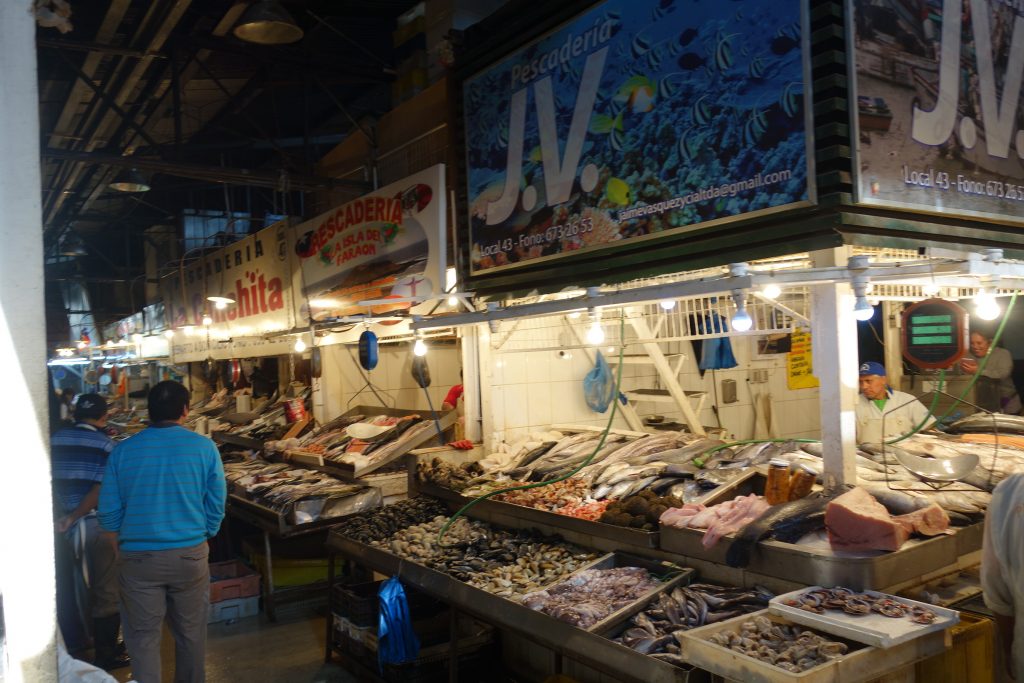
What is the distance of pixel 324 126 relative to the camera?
1537 cm

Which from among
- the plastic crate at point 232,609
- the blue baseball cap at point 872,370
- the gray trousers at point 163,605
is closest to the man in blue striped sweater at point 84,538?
the plastic crate at point 232,609

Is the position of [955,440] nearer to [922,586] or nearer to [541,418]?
[922,586]

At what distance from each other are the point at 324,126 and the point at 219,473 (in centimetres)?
1111

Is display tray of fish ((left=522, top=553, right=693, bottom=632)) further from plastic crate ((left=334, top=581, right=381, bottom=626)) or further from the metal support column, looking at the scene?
the metal support column

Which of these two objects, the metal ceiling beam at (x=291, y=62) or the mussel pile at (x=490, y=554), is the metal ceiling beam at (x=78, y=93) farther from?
the mussel pile at (x=490, y=554)

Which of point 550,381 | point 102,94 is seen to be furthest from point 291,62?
point 550,381

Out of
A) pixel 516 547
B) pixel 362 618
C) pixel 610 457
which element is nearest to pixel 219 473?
pixel 362 618

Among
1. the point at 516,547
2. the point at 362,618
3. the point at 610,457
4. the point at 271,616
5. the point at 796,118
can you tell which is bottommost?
the point at 271,616

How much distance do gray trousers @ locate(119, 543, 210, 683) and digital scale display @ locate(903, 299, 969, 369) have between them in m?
4.98

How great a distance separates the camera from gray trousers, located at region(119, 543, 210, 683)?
5355mm

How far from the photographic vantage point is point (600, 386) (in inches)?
390

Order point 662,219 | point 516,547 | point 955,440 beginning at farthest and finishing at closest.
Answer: point 955,440 → point 516,547 → point 662,219

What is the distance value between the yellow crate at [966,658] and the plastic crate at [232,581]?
691cm

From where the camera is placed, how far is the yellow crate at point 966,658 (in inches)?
163
